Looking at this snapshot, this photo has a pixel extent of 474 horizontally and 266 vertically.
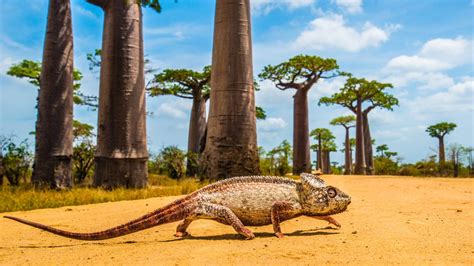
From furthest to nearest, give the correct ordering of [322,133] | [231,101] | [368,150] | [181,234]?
1. [322,133]
2. [368,150]
3. [231,101]
4. [181,234]

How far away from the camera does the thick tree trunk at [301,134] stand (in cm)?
2009

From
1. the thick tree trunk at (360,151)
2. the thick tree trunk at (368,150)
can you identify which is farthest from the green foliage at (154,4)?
the thick tree trunk at (368,150)

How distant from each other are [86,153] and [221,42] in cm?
807

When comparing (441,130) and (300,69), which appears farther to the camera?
(441,130)

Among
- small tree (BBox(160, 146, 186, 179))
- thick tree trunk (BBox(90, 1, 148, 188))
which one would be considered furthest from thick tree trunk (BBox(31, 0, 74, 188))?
small tree (BBox(160, 146, 186, 179))

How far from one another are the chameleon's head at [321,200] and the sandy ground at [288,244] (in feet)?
0.82

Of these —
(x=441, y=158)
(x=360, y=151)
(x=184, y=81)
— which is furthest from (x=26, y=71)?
(x=441, y=158)

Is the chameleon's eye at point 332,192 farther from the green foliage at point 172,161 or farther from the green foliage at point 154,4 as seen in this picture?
the green foliage at point 172,161

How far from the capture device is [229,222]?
3.96 m

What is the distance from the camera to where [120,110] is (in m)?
11.0

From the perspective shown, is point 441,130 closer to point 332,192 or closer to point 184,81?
point 184,81

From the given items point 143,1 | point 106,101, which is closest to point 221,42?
point 143,1

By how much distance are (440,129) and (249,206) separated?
33.7m

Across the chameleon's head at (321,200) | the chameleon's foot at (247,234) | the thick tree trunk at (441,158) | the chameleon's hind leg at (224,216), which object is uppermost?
the thick tree trunk at (441,158)
